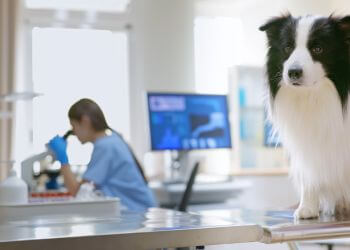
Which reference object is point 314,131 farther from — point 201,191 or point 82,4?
point 82,4

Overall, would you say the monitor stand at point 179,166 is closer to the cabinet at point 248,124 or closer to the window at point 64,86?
the cabinet at point 248,124

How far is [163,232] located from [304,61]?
42 cm

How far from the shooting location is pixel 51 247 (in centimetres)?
79

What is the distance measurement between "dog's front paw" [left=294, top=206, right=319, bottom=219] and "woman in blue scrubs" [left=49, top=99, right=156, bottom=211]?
1.71 ft

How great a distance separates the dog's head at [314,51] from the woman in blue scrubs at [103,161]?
0.47 metres

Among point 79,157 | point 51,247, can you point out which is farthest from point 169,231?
point 79,157

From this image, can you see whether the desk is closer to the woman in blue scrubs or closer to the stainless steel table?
the woman in blue scrubs

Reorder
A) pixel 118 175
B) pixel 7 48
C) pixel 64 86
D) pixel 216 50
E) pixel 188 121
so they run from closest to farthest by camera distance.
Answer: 1. pixel 64 86
2. pixel 118 175
3. pixel 188 121
4. pixel 7 48
5. pixel 216 50

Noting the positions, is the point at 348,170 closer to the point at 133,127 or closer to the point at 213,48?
the point at 133,127

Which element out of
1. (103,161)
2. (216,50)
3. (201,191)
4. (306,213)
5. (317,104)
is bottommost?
(201,191)

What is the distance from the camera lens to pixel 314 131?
41.0 inches

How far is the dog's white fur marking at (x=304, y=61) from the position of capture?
1.02 m

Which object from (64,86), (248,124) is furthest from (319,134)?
(248,124)

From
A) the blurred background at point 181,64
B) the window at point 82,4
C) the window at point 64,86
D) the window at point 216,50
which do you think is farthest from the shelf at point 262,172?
the window at point 64,86
